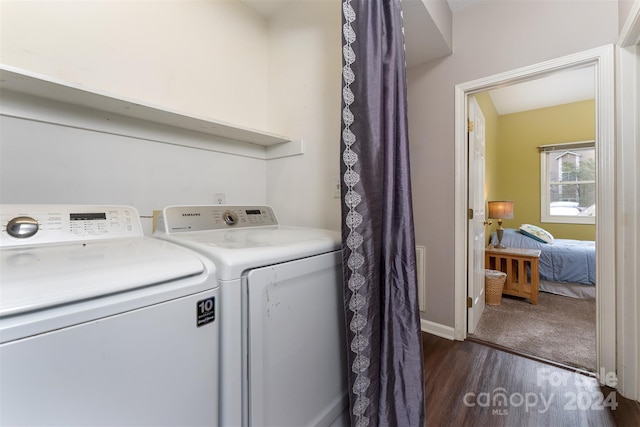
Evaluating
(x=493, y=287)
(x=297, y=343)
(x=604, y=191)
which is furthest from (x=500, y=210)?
(x=297, y=343)

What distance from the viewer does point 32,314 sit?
48 centimetres

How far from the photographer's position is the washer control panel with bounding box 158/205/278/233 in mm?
1253

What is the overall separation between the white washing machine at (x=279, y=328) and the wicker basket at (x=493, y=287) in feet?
7.14

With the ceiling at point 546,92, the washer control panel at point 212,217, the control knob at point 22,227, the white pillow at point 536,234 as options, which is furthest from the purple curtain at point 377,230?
the white pillow at point 536,234

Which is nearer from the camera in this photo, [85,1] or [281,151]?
[85,1]

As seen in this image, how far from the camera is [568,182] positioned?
14.0ft

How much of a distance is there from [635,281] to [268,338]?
1.85 metres

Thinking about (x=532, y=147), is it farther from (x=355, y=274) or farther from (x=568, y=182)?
(x=355, y=274)

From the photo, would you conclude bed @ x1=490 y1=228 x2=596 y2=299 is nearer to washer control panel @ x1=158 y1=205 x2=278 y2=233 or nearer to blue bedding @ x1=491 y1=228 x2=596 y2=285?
blue bedding @ x1=491 y1=228 x2=596 y2=285

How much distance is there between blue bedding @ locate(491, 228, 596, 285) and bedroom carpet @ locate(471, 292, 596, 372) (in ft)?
0.87

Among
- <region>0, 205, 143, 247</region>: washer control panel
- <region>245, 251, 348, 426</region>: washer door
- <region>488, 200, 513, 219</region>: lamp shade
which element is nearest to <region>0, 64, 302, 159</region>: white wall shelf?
<region>0, 205, 143, 247</region>: washer control panel

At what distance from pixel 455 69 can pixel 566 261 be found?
2657 millimetres

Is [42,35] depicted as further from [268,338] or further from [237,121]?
[268,338]

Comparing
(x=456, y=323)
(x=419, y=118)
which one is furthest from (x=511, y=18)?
(x=456, y=323)
